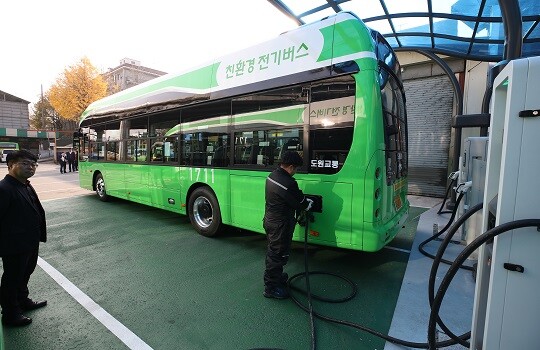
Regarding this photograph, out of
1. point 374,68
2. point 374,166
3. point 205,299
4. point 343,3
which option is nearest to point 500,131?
point 374,166

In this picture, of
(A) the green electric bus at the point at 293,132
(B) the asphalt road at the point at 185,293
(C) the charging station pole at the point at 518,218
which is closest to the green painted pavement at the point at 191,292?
(B) the asphalt road at the point at 185,293

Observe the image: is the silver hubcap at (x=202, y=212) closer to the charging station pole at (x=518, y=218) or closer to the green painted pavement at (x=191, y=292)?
the green painted pavement at (x=191, y=292)

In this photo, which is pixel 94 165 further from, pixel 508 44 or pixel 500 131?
pixel 508 44

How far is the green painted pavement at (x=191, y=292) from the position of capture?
2607 mm

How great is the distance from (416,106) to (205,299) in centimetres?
1080

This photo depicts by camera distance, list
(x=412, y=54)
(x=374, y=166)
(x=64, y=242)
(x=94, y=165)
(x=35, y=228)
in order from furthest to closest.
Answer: (x=412, y=54), (x=94, y=165), (x=64, y=242), (x=374, y=166), (x=35, y=228)

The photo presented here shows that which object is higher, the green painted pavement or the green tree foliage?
the green tree foliage

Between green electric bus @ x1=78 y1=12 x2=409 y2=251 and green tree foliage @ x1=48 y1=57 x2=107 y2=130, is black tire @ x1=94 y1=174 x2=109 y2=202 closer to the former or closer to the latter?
green electric bus @ x1=78 y1=12 x2=409 y2=251

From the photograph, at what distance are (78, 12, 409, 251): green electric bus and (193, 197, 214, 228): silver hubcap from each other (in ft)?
0.08

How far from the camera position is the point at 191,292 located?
11.2 ft

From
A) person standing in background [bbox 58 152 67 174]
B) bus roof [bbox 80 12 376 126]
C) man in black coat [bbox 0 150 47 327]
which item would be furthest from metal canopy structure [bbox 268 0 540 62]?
person standing in background [bbox 58 152 67 174]

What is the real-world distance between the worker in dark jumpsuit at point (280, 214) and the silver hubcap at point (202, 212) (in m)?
2.50

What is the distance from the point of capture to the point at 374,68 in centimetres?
332

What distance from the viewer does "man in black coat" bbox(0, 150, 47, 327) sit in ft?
8.91
